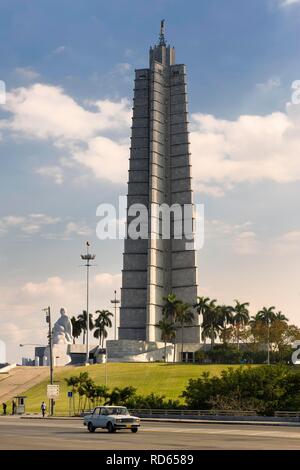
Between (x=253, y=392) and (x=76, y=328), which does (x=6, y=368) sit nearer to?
(x=76, y=328)

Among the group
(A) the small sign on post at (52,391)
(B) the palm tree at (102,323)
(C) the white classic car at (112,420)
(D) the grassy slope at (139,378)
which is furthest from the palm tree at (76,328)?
(C) the white classic car at (112,420)

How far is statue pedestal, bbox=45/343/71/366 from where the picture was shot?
125 m

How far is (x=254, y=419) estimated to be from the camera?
Answer: 151ft

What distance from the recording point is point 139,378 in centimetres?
8869

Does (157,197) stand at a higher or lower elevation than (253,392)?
higher

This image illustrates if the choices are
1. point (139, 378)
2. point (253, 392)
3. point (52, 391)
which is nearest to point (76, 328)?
point (139, 378)

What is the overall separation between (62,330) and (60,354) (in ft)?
16.3

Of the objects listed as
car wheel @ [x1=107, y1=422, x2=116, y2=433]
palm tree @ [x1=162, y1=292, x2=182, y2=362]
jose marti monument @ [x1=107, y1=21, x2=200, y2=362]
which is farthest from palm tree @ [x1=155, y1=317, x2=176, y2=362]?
car wheel @ [x1=107, y1=422, x2=116, y2=433]

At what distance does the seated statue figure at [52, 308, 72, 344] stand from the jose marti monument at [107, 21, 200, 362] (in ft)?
32.6

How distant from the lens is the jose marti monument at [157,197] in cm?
13638

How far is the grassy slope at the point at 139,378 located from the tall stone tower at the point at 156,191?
32915 mm

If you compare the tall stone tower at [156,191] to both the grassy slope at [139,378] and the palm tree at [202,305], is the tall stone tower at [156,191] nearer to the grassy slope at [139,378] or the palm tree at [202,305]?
the palm tree at [202,305]

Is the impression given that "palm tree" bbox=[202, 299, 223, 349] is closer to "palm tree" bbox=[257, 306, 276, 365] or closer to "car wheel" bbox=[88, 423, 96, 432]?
"palm tree" bbox=[257, 306, 276, 365]
